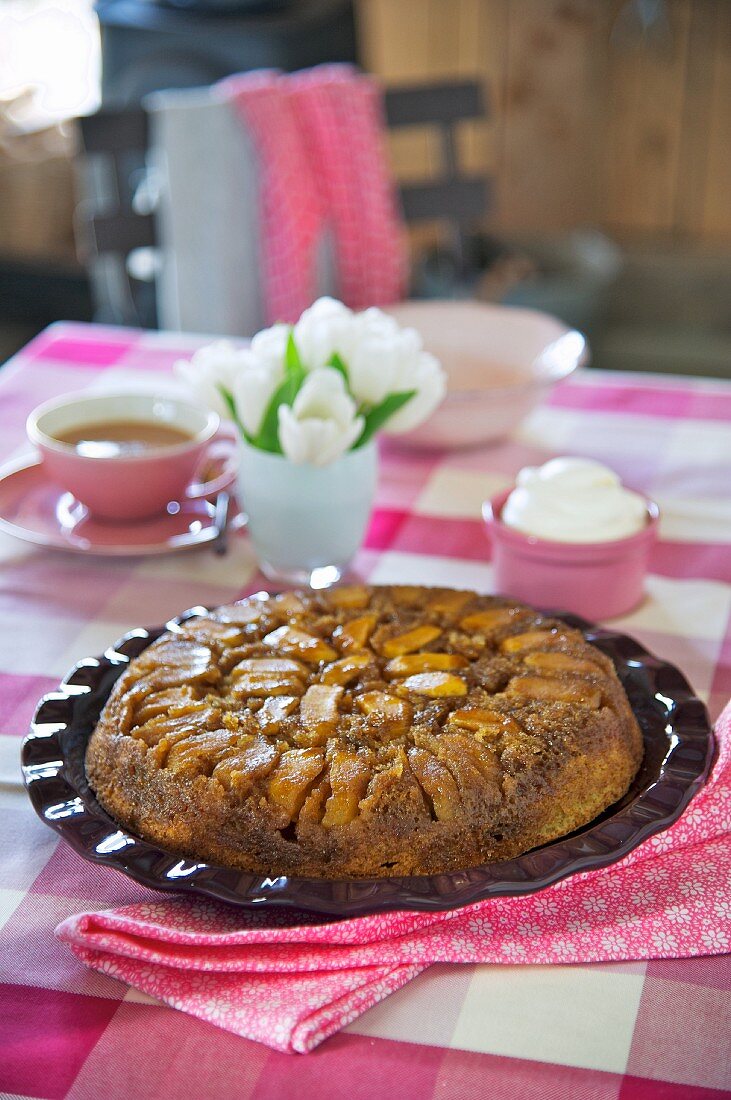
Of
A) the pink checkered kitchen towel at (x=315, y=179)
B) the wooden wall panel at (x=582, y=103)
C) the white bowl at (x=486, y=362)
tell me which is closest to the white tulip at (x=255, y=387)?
the white bowl at (x=486, y=362)

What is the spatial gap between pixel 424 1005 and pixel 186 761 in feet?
0.67

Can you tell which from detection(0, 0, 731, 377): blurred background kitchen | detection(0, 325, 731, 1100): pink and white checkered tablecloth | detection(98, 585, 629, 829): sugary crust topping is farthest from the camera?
detection(0, 0, 731, 377): blurred background kitchen

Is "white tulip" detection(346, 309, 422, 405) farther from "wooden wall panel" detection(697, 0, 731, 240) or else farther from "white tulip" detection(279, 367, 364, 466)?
"wooden wall panel" detection(697, 0, 731, 240)

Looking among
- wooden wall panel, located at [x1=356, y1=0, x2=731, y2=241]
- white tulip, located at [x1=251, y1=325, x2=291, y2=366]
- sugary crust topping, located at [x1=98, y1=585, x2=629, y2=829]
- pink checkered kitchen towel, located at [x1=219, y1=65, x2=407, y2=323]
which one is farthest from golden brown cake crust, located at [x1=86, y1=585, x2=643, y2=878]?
wooden wall panel, located at [x1=356, y1=0, x2=731, y2=241]

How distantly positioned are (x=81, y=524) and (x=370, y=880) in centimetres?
63

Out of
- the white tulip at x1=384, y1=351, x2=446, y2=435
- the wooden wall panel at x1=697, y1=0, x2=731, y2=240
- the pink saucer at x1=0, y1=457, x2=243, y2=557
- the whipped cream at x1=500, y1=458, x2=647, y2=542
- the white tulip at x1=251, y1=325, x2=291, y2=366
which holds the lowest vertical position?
the wooden wall panel at x1=697, y1=0, x2=731, y2=240

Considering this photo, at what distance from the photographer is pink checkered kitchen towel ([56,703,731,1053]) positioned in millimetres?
672

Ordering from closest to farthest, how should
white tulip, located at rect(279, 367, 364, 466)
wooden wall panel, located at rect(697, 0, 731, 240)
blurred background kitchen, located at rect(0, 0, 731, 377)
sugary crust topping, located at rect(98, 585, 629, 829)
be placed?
sugary crust topping, located at rect(98, 585, 629, 829) < white tulip, located at rect(279, 367, 364, 466) < blurred background kitchen, located at rect(0, 0, 731, 377) < wooden wall panel, located at rect(697, 0, 731, 240)

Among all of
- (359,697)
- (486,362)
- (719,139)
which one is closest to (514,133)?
(719,139)

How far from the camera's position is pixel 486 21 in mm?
3432

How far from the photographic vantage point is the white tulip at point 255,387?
103 centimetres

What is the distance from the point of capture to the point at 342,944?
2.29 ft

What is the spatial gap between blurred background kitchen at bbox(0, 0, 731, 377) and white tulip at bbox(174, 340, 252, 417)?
207 cm

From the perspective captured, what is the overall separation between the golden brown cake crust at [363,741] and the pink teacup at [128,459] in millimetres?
288
